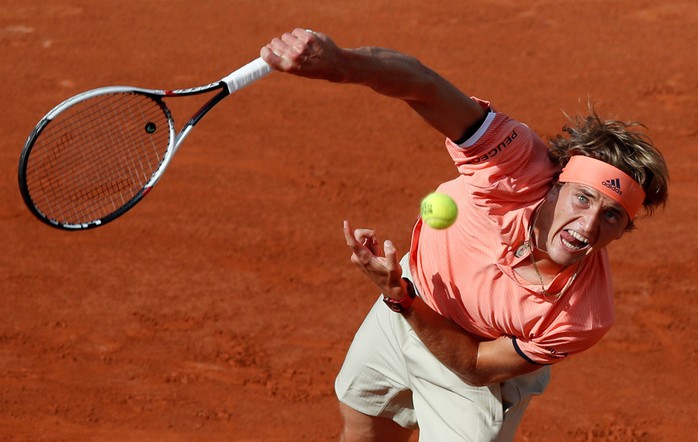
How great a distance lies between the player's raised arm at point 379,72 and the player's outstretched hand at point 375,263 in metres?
0.52

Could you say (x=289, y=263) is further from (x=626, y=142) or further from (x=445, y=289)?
(x=626, y=142)

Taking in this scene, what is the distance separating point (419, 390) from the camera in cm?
429

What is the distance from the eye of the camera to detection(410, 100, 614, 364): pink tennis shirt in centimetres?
355

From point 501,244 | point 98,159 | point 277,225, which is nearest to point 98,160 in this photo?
point 98,159

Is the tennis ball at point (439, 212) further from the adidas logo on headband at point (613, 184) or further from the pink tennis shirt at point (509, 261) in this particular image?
the adidas logo on headband at point (613, 184)

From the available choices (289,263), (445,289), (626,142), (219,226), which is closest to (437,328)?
(445,289)

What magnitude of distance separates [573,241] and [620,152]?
1.22ft

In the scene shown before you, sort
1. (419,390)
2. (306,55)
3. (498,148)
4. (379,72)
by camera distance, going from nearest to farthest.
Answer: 1. (306,55)
2. (379,72)
3. (498,148)
4. (419,390)

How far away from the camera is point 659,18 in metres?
8.84

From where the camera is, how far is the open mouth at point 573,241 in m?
3.54

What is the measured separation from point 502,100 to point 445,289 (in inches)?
168

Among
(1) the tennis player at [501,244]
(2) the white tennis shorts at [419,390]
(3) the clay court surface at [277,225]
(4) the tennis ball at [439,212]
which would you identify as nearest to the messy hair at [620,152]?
(1) the tennis player at [501,244]

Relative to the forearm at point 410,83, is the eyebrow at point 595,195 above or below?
below

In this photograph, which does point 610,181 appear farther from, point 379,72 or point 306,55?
point 306,55
